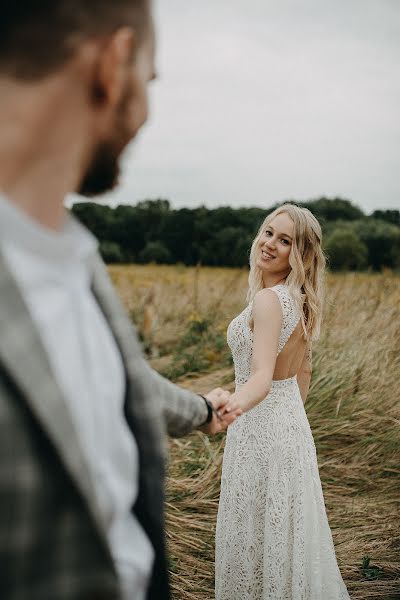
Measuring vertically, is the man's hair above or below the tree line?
below

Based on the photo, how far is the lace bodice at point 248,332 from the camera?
9.10 feet

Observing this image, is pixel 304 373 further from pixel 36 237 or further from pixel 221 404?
pixel 36 237

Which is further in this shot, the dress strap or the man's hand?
the dress strap

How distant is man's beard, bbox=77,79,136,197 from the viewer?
884mm

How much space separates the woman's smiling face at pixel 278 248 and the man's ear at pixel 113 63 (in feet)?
7.35

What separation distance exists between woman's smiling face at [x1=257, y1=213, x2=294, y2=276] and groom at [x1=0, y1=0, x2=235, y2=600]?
6.83ft

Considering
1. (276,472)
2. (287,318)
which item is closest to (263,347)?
(287,318)

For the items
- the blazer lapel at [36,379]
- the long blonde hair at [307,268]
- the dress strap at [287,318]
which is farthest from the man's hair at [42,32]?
the long blonde hair at [307,268]

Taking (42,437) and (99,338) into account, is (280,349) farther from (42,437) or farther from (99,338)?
(42,437)

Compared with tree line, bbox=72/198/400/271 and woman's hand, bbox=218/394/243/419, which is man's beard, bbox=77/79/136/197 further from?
tree line, bbox=72/198/400/271

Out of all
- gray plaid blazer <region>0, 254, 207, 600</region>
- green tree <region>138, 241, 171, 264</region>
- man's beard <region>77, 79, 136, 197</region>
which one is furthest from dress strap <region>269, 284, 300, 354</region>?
green tree <region>138, 241, 171, 264</region>

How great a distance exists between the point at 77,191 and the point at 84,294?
16cm

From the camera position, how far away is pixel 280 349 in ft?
9.13

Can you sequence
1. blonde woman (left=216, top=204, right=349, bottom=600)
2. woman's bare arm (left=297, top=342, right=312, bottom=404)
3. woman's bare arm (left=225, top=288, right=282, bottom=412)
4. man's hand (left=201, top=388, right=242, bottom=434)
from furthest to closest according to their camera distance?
woman's bare arm (left=297, top=342, right=312, bottom=404) < blonde woman (left=216, top=204, right=349, bottom=600) < woman's bare arm (left=225, top=288, right=282, bottom=412) < man's hand (left=201, top=388, right=242, bottom=434)
